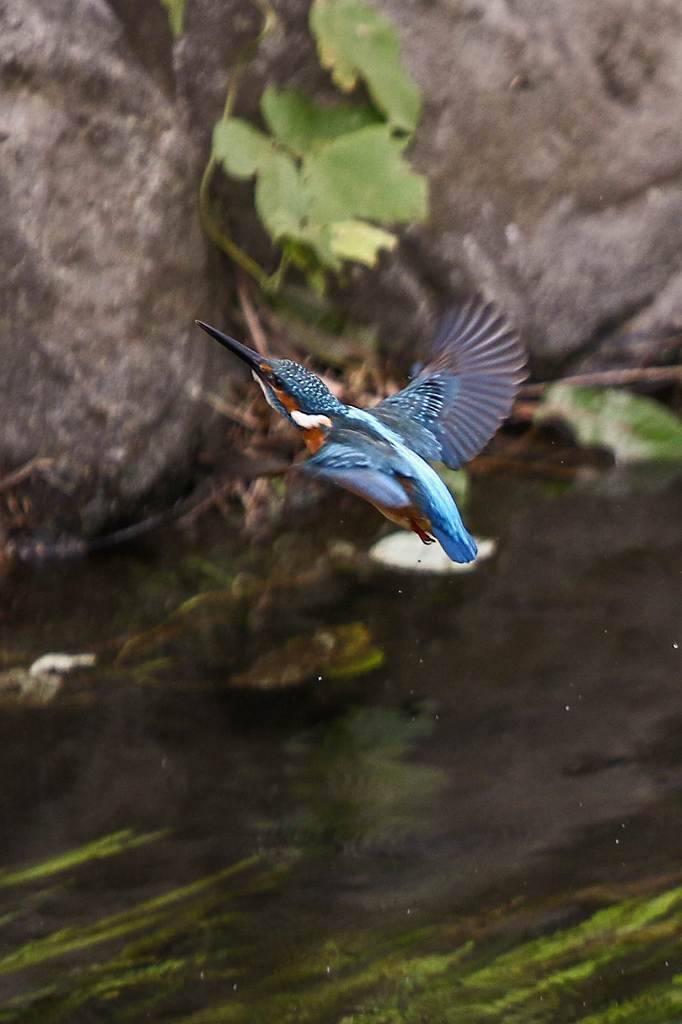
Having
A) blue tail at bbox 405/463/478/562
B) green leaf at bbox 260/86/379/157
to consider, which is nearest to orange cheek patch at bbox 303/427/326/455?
blue tail at bbox 405/463/478/562

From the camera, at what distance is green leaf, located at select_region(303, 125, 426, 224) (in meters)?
3.16

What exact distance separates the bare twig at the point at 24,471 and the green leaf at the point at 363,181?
805mm

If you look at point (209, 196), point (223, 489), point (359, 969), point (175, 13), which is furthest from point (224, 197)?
point (359, 969)

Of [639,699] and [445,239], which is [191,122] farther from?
[639,699]

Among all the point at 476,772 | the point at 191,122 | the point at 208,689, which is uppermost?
→ the point at 191,122

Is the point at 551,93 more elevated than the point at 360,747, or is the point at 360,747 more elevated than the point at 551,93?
the point at 551,93

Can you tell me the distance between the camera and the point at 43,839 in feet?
7.38

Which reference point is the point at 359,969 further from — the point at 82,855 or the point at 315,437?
the point at 315,437

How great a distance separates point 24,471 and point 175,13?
104 cm

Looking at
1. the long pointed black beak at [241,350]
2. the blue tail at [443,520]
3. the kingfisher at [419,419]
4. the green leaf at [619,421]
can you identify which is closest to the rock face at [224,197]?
the green leaf at [619,421]

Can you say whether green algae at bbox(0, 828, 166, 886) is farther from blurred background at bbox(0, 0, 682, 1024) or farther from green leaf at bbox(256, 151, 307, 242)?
green leaf at bbox(256, 151, 307, 242)

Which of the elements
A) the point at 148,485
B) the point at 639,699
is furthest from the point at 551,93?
the point at 639,699

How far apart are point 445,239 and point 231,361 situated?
0.60m

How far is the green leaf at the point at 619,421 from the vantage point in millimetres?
3482
